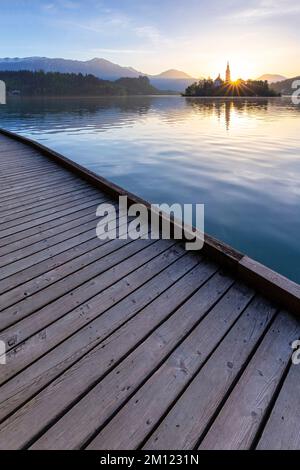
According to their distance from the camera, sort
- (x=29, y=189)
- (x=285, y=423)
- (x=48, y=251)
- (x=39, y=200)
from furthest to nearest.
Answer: (x=29, y=189) → (x=39, y=200) → (x=48, y=251) → (x=285, y=423)

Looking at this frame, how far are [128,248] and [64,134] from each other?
60.0 ft

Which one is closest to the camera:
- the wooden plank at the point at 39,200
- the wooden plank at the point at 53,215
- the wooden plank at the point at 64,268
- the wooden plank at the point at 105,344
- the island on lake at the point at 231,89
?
the wooden plank at the point at 105,344

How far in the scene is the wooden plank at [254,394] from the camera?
184 centimetres

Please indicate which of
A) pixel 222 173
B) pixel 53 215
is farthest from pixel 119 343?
pixel 222 173

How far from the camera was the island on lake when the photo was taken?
104500mm

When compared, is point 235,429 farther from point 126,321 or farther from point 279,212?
point 279,212

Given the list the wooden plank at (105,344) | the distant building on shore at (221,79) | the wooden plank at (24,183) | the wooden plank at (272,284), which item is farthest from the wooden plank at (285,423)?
the distant building on shore at (221,79)

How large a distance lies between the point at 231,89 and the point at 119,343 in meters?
136

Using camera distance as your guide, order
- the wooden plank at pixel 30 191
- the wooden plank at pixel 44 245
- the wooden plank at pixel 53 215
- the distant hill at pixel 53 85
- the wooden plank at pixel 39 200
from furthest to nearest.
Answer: the distant hill at pixel 53 85 < the wooden plank at pixel 30 191 < the wooden plank at pixel 39 200 < the wooden plank at pixel 53 215 < the wooden plank at pixel 44 245

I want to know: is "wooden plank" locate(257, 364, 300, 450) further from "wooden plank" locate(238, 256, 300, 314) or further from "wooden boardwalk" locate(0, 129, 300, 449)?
"wooden plank" locate(238, 256, 300, 314)

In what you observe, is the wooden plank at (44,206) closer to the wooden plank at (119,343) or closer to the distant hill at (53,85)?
the wooden plank at (119,343)

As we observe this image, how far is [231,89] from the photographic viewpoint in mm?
119750

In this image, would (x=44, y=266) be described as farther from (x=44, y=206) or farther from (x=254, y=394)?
(x=254, y=394)

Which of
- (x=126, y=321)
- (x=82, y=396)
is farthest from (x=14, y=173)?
(x=82, y=396)
